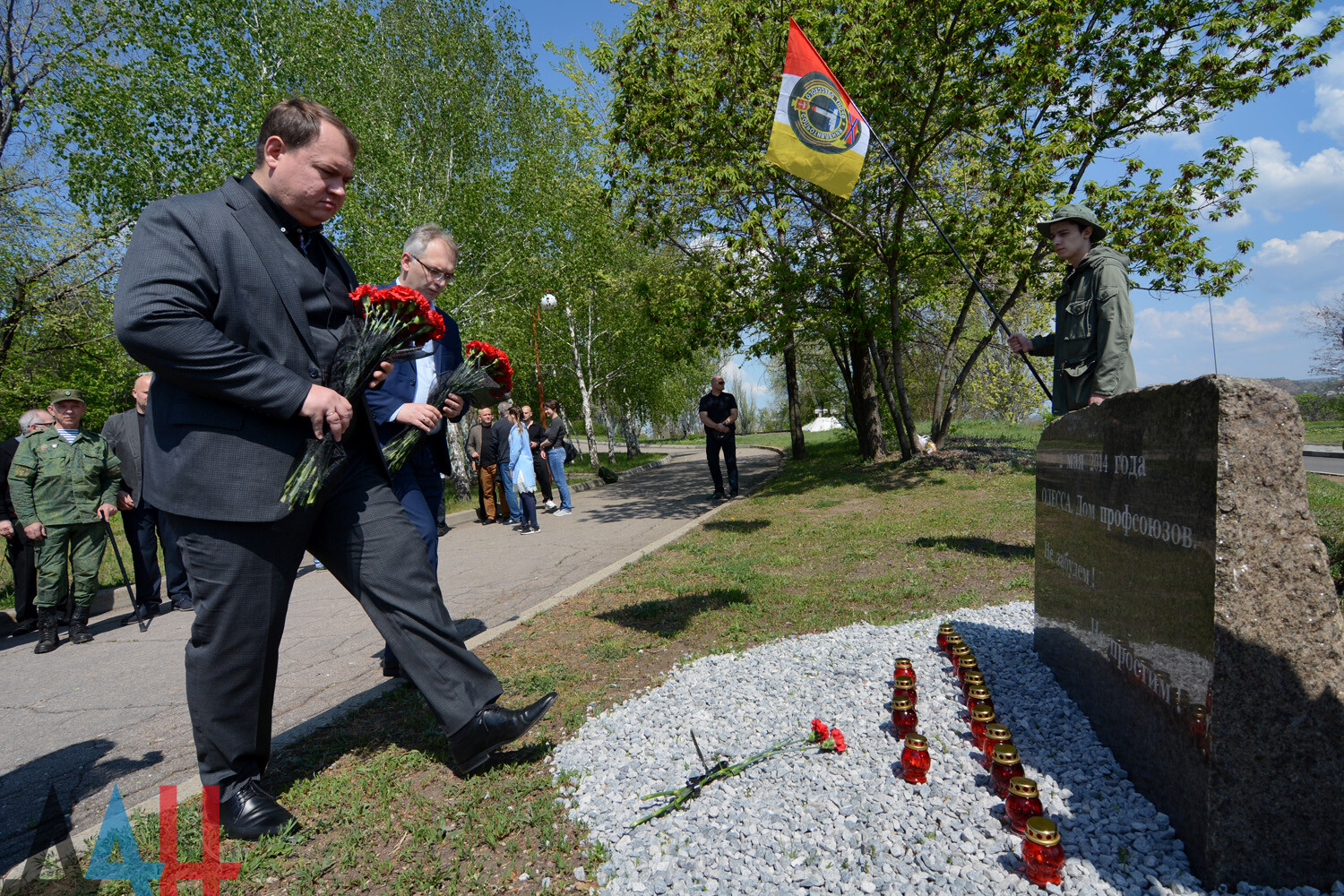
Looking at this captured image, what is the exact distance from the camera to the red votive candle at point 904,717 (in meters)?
2.71

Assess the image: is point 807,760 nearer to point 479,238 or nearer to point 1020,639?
point 1020,639

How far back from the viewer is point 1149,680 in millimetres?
2227

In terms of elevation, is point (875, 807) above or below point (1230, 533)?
below

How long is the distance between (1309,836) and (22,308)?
1854 cm

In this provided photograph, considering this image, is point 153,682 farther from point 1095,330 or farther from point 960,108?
point 960,108

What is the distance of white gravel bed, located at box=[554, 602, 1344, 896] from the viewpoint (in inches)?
77.9

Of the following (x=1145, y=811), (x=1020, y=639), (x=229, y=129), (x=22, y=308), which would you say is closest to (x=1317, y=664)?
(x=1145, y=811)

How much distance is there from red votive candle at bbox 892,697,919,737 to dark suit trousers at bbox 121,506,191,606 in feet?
23.0

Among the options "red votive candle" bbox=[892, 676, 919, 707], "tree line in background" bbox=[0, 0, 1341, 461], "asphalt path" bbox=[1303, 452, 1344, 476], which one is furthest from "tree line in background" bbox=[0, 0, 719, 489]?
"asphalt path" bbox=[1303, 452, 1344, 476]

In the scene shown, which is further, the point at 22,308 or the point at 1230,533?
the point at 22,308

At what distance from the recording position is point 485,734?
2557 millimetres

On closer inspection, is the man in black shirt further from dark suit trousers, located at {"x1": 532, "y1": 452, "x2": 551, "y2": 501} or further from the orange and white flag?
the orange and white flag

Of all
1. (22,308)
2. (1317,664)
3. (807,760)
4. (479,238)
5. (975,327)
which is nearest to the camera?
(1317,664)

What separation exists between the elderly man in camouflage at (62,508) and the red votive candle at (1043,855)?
747 centimetres
